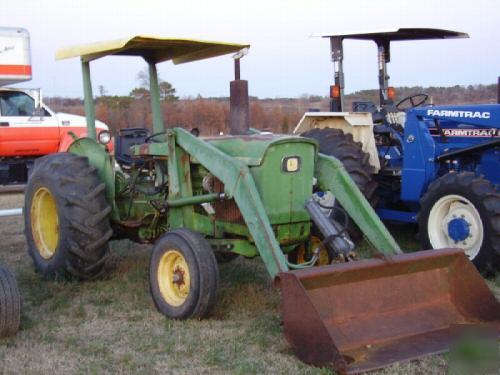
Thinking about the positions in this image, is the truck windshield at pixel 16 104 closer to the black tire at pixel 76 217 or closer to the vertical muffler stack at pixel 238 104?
the black tire at pixel 76 217

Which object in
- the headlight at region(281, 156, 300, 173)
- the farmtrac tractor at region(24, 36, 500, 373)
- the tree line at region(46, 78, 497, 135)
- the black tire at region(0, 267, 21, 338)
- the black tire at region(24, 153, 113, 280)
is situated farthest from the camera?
the tree line at region(46, 78, 497, 135)

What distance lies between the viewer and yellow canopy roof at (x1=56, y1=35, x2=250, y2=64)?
571 centimetres

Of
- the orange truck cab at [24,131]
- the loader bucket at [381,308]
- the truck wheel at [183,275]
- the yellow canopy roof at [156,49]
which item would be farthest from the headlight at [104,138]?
the orange truck cab at [24,131]

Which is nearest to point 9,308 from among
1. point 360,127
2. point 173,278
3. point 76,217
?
point 173,278

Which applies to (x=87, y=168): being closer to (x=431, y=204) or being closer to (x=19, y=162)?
(x=431, y=204)

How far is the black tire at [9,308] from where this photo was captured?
15.3ft

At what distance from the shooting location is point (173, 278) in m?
5.13

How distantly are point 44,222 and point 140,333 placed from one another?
214 centimetres

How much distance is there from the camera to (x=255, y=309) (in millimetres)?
5371

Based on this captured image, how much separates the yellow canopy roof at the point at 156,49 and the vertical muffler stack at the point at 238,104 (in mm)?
246

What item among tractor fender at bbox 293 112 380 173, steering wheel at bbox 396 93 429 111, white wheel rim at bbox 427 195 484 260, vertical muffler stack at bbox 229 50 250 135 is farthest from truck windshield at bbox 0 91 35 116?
white wheel rim at bbox 427 195 484 260

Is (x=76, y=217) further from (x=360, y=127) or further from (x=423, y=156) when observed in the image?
(x=360, y=127)

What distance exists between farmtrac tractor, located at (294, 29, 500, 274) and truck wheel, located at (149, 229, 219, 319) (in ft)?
8.76

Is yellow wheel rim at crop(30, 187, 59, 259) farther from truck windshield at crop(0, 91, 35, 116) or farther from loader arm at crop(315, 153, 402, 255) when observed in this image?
truck windshield at crop(0, 91, 35, 116)
